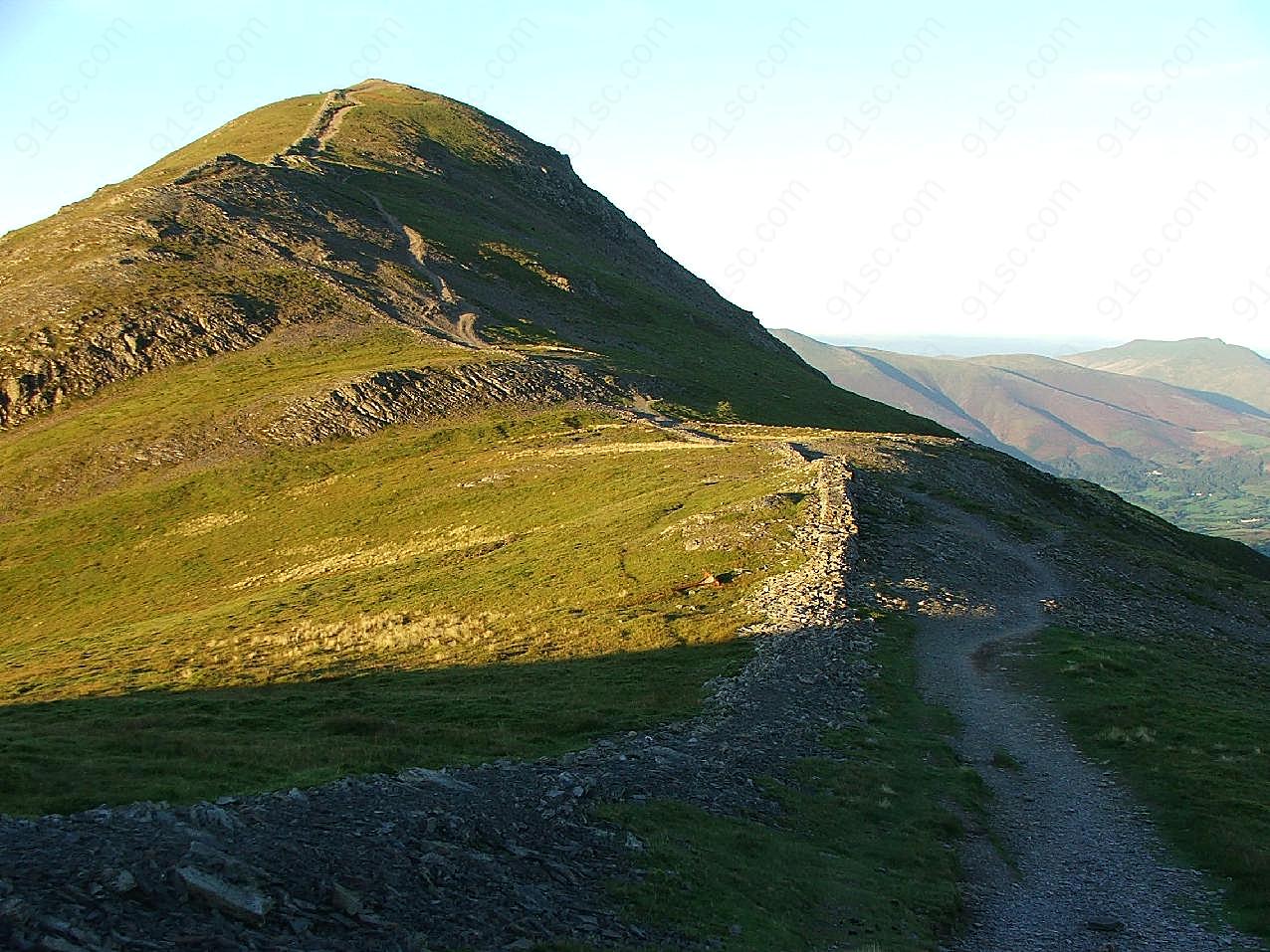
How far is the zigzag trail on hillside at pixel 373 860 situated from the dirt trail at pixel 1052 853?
560 cm

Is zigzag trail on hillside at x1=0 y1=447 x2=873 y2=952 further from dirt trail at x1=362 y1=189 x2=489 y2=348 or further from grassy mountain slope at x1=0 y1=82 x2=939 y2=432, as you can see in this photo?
dirt trail at x1=362 y1=189 x2=489 y2=348

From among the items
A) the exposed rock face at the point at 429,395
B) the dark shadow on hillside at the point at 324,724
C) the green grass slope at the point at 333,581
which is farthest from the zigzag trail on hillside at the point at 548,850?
the exposed rock face at the point at 429,395

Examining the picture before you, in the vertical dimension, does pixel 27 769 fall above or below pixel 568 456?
below

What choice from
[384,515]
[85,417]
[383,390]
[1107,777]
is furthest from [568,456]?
[1107,777]

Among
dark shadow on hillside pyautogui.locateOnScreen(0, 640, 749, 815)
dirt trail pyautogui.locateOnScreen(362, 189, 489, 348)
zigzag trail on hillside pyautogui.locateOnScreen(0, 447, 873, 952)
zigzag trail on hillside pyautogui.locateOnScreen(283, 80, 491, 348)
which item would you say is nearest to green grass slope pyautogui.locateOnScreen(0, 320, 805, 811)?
dark shadow on hillside pyautogui.locateOnScreen(0, 640, 749, 815)

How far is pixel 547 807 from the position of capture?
19.7 metres

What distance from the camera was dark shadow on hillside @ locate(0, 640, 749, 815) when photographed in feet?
67.6

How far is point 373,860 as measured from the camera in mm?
15773

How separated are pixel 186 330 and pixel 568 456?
5110cm

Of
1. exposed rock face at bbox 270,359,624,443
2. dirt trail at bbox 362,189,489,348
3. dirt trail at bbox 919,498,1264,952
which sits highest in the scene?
dirt trail at bbox 362,189,489,348

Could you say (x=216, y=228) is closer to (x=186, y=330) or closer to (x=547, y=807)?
(x=186, y=330)

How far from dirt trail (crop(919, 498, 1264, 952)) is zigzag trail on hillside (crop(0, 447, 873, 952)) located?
221 inches

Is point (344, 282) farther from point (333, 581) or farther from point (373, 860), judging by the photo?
point (373, 860)

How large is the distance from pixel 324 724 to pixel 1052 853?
65.5 feet
